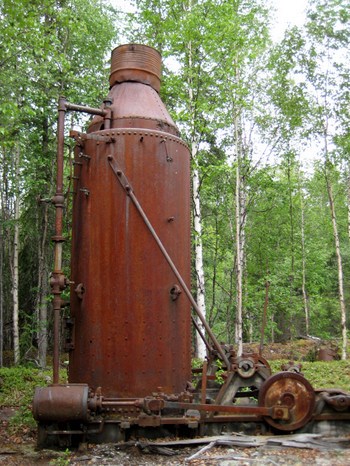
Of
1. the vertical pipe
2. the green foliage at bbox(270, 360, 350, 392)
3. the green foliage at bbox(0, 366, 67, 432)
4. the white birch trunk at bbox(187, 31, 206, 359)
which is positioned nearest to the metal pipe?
the vertical pipe

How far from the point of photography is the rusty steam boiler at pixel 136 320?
18.8 ft

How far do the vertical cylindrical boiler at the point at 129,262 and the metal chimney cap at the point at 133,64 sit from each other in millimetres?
717

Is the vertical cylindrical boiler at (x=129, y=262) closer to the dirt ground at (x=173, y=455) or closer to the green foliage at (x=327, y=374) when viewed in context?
the dirt ground at (x=173, y=455)

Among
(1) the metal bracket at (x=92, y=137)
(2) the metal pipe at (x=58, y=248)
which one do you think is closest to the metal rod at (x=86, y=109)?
(2) the metal pipe at (x=58, y=248)

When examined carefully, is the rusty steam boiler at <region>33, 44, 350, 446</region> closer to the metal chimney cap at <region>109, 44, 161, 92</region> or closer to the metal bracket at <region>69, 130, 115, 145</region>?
the metal bracket at <region>69, 130, 115, 145</region>

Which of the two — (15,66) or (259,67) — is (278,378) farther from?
(259,67)

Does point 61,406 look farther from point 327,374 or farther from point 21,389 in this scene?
point 327,374

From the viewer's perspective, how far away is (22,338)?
14.3m

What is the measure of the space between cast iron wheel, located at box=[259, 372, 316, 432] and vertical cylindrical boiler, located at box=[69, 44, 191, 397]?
1.27 meters

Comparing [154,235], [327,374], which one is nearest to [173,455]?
[154,235]

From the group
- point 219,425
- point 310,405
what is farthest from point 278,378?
point 219,425

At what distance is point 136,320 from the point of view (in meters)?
6.16

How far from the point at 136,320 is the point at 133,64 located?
4.09 meters

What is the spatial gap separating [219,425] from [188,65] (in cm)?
1089
